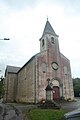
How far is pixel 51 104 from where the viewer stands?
17531 mm

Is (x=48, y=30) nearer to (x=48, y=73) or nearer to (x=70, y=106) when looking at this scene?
(x=48, y=73)

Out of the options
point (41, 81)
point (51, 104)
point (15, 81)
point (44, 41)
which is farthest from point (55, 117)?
point (15, 81)

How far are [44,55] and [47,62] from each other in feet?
4.44

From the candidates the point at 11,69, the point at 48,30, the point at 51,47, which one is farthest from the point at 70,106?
the point at 11,69

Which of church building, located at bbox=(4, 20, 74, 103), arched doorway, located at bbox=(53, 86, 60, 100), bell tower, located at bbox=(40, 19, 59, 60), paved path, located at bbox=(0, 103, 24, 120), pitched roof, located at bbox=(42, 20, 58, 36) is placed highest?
pitched roof, located at bbox=(42, 20, 58, 36)

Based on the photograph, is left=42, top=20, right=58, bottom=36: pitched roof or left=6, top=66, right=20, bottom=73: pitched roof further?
left=6, top=66, right=20, bottom=73: pitched roof

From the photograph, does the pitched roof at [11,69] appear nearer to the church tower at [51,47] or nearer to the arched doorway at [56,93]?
the church tower at [51,47]

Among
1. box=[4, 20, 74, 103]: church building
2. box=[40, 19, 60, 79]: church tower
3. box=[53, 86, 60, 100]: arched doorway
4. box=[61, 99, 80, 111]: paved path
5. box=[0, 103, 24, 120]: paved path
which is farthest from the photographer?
box=[40, 19, 60, 79]: church tower

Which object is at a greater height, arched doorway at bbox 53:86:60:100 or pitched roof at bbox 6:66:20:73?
pitched roof at bbox 6:66:20:73

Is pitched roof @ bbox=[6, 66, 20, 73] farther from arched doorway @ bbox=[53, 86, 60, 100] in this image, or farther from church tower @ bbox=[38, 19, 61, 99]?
arched doorway @ bbox=[53, 86, 60, 100]

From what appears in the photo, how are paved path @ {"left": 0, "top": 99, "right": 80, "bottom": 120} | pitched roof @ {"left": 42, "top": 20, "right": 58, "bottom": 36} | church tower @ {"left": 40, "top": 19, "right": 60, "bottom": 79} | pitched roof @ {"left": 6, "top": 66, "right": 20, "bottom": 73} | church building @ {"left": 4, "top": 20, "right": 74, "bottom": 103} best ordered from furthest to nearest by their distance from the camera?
1. pitched roof @ {"left": 6, "top": 66, "right": 20, "bottom": 73}
2. pitched roof @ {"left": 42, "top": 20, "right": 58, "bottom": 36}
3. church tower @ {"left": 40, "top": 19, "right": 60, "bottom": 79}
4. church building @ {"left": 4, "top": 20, "right": 74, "bottom": 103}
5. paved path @ {"left": 0, "top": 99, "right": 80, "bottom": 120}

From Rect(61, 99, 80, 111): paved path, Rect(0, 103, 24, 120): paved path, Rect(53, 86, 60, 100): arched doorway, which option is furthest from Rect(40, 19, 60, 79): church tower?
Rect(0, 103, 24, 120): paved path

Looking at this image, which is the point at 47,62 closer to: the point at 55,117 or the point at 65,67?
the point at 65,67

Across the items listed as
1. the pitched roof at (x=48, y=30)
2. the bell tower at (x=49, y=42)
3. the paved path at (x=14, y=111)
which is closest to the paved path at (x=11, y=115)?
the paved path at (x=14, y=111)
